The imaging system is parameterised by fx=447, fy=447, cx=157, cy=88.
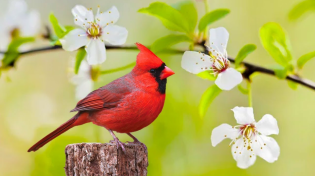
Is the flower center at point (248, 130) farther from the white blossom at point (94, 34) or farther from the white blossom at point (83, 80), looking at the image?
the white blossom at point (83, 80)

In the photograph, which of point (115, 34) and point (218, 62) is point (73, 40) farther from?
point (218, 62)

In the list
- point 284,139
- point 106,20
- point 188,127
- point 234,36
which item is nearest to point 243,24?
point 234,36

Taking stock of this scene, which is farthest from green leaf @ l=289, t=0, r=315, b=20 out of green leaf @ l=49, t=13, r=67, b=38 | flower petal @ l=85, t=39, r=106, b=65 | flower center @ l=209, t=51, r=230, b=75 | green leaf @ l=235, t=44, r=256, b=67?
green leaf @ l=49, t=13, r=67, b=38

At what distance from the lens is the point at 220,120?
2939 mm

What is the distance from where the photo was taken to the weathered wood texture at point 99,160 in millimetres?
1479

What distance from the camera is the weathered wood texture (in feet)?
4.85

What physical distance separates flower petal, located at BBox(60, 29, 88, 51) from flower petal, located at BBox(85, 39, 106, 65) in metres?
0.02

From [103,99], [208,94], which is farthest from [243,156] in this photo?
[103,99]

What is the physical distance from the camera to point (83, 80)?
5.63ft

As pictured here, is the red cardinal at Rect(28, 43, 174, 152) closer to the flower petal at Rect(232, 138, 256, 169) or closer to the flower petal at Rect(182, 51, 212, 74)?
the flower petal at Rect(182, 51, 212, 74)

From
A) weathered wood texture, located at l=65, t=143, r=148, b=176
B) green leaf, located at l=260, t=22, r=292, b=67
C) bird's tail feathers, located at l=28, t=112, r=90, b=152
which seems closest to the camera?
green leaf, located at l=260, t=22, r=292, b=67

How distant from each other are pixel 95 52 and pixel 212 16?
1.15ft

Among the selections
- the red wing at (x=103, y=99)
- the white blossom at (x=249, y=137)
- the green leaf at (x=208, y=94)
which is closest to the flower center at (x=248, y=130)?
the white blossom at (x=249, y=137)

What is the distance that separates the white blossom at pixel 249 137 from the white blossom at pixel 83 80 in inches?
22.4
